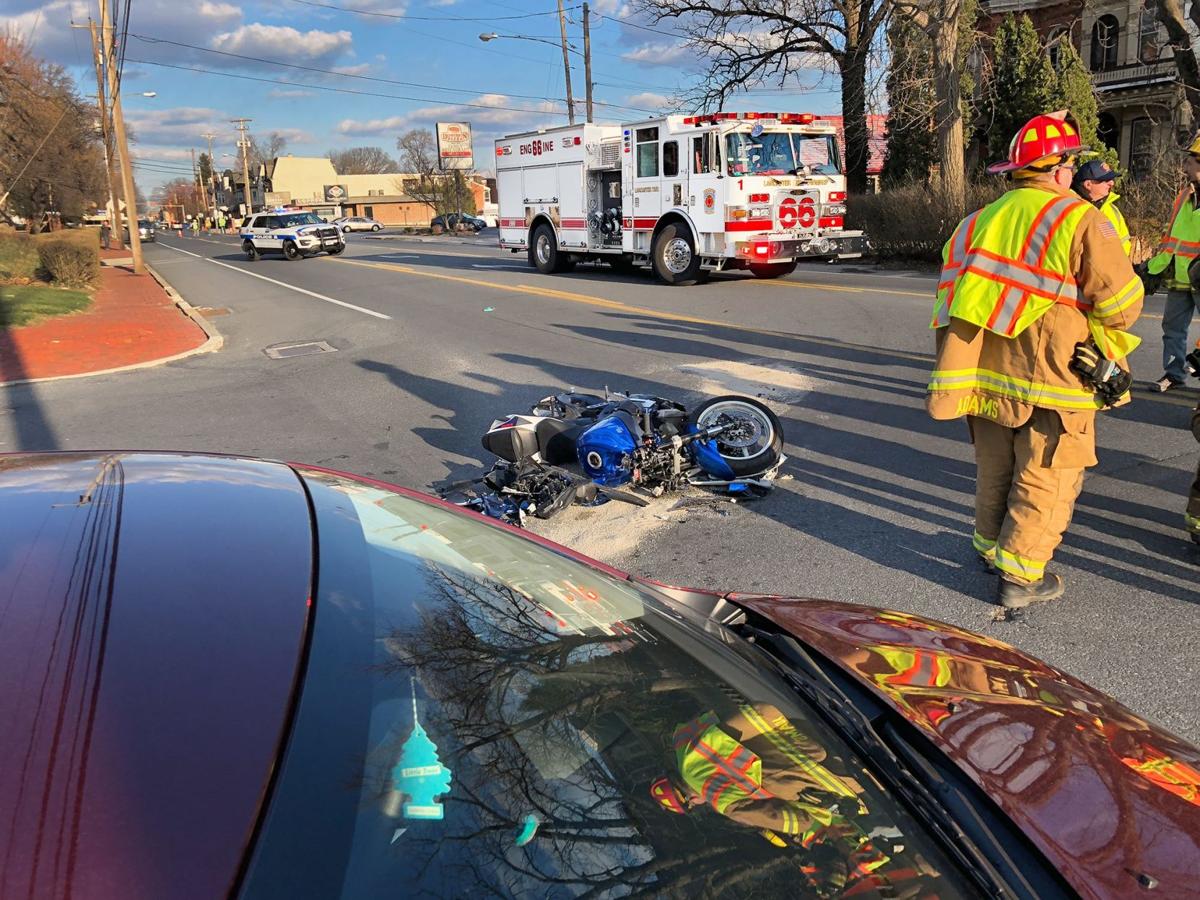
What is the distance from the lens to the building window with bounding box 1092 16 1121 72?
117 feet

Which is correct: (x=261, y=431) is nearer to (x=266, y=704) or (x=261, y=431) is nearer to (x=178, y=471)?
(x=178, y=471)

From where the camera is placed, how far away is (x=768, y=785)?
1554mm

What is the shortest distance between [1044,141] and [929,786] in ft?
9.47

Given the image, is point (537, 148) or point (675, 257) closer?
point (675, 257)

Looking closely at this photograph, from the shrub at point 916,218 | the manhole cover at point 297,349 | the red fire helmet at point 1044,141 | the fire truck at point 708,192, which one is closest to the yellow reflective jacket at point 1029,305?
the red fire helmet at point 1044,141

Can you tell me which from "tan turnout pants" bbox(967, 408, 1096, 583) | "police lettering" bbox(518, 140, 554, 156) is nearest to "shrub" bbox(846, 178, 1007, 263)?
"police lettering" bbox(518, 140, 554, 156)

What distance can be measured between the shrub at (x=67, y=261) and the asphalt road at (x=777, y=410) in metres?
8.50

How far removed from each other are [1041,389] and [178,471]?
3.19 m

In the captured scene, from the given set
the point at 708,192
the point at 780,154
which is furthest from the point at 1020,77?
the point at 708,192

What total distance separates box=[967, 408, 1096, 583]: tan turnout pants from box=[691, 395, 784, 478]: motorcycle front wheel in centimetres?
182

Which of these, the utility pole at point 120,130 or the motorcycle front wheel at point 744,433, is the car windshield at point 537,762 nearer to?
the motorcycle front wheel at point 744,433

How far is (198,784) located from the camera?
1142 millimetres

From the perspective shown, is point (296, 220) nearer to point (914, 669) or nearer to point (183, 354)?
point (183, 354)

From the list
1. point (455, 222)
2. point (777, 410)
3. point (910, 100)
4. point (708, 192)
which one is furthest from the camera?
point (455, 222)
